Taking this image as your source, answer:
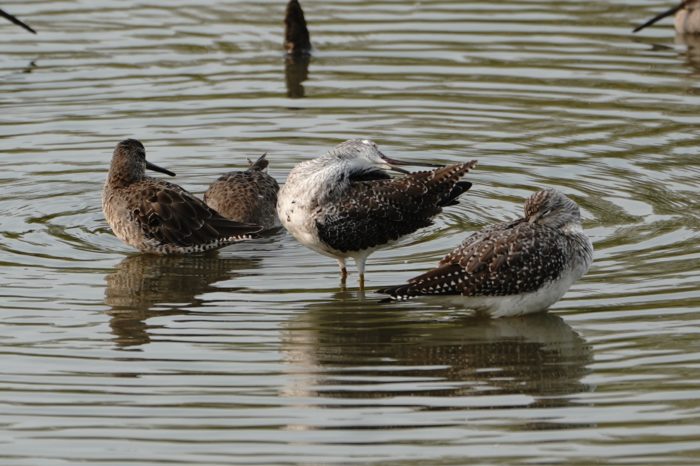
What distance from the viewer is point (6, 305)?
11.0 metres

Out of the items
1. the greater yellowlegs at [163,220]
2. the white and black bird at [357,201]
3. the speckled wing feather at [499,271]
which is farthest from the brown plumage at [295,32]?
the speckled wing feather at [499,271]

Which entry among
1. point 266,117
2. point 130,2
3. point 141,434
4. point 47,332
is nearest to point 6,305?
point 47,332

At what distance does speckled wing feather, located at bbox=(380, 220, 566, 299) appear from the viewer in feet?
34.2

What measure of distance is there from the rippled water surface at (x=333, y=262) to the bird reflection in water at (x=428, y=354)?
27 mm

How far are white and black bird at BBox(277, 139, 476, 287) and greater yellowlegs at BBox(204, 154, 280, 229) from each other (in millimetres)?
1325

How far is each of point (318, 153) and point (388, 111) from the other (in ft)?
5.52

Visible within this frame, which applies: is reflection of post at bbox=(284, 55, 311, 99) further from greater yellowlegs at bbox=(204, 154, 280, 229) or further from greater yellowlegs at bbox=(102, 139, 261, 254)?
greater yellowlegs at bbox=(102, 139, 261, 254)

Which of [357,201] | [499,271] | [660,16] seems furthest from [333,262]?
[660,16]

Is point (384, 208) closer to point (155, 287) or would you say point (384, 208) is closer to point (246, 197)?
point (155, 287)

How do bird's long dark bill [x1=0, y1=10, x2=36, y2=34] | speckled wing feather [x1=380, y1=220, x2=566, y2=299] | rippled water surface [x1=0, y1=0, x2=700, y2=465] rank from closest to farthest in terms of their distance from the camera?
rippled water surface [x1=0, y1=0, x2=700, y2=465]
speckled wing feather [x1=380, y1=220, x2=566, y2=299]
bird's long dark bill [x1=0, y1=10, x2=36, y2=34]

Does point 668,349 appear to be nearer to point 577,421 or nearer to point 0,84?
point 577,421

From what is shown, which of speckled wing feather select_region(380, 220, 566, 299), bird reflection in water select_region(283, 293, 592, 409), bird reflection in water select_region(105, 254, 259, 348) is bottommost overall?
bird reflection in water select_region(105, 254, 259, 348)

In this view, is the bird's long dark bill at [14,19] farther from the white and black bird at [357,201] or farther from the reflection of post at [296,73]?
the white and black bird at [357,201]

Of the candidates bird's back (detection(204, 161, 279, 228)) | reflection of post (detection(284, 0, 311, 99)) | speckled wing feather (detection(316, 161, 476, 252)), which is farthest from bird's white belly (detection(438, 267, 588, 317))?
reflection of post (detection(284, 0, 311, 99))
